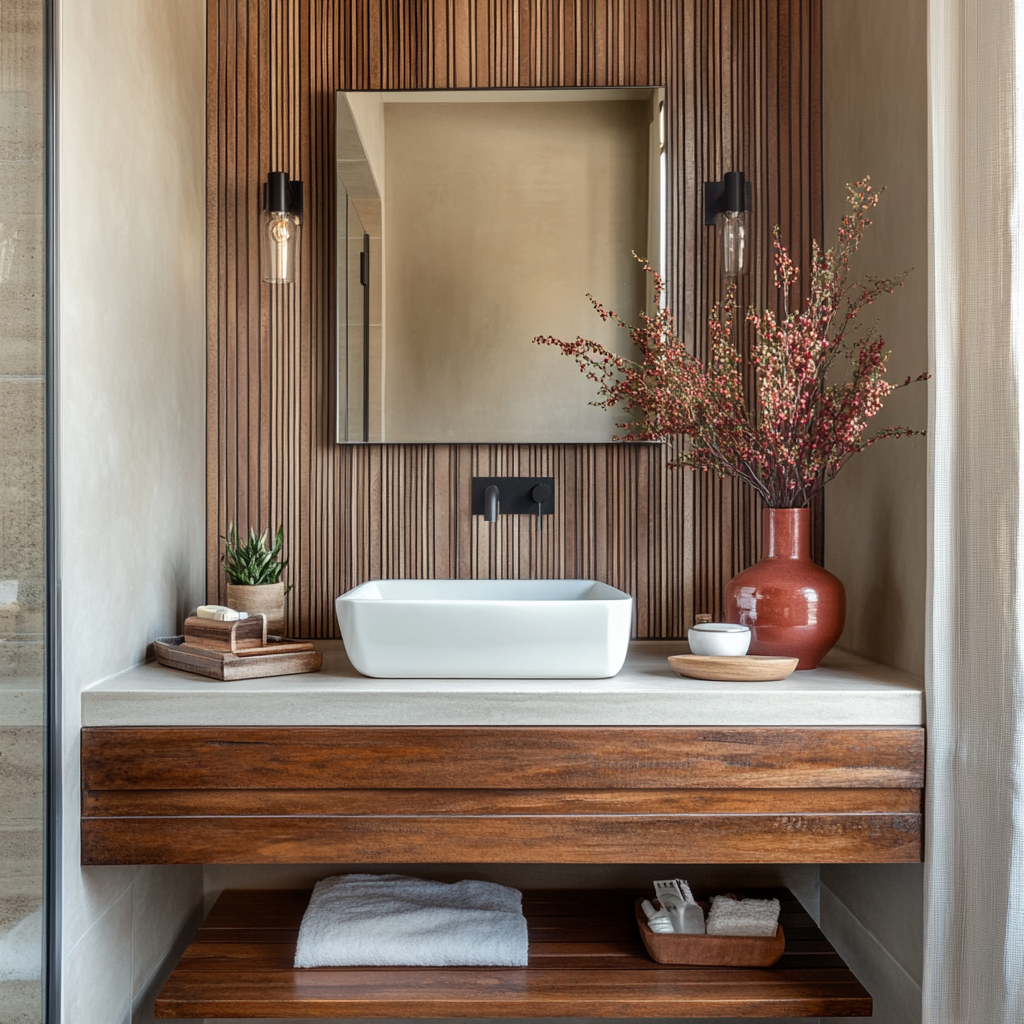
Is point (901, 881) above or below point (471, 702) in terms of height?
below

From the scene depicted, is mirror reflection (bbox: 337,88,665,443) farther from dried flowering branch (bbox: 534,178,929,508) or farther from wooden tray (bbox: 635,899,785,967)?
wooden tray (bbox: 635,899,785,967)

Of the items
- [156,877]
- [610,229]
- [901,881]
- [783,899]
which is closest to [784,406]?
[610,229]

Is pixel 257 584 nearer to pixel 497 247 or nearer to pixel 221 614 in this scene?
pixel 221 614

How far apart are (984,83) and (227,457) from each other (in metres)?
1.59

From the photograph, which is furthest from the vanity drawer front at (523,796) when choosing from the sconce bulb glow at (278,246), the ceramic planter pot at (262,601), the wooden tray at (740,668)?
the sconce bulb glow at (278,246)

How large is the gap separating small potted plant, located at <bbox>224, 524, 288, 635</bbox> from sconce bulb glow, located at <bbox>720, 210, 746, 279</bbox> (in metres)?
1.14

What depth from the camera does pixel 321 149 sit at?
203 cm

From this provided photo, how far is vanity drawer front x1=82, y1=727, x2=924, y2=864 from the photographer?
55.4 inches

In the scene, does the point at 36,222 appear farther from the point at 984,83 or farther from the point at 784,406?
the point at 984,83

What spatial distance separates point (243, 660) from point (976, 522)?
3.86ft

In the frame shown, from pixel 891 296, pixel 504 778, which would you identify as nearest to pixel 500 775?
pixel 504 778

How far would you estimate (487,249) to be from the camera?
204 centimetres

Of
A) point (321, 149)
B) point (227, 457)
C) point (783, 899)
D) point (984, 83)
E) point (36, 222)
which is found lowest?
point (783, 899)

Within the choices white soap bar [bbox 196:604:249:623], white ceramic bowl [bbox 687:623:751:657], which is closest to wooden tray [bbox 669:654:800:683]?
white ceramic bowl [bbox 687:623:751:657]
